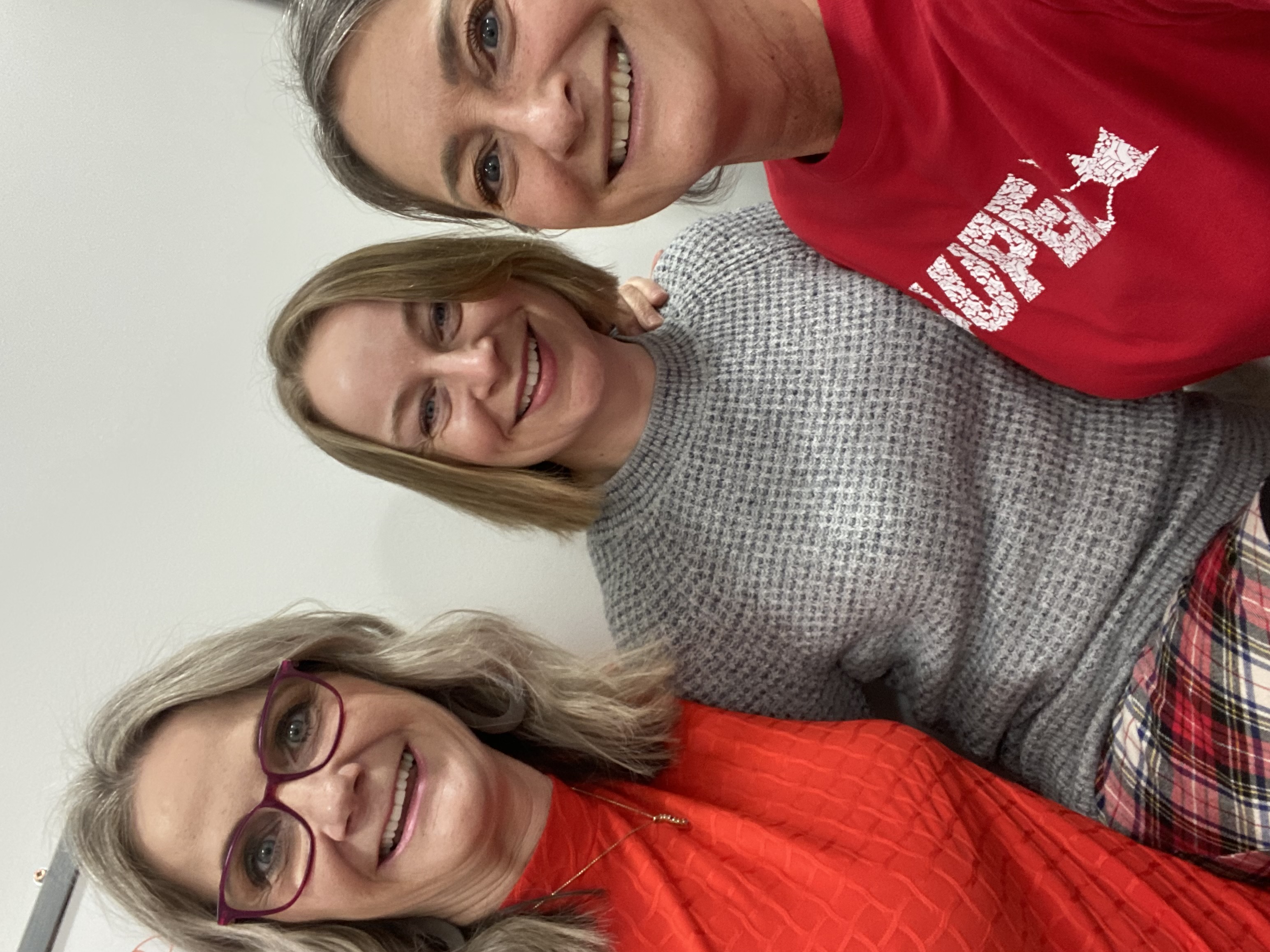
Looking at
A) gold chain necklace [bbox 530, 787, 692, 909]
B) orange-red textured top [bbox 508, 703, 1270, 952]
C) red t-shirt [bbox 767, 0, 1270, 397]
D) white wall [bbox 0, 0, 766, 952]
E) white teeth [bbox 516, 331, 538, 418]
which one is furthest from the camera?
white wall [bbox 0, 0, 766, 952]

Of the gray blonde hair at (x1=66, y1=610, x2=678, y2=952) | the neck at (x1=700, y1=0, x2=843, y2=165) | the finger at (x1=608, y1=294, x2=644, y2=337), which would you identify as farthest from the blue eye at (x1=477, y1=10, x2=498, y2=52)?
the gray blonde hair at (x1=66, y1=610, x2=678, y2=952)

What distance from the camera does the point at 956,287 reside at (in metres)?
1.18

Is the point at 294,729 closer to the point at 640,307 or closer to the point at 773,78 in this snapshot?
the point at 640,307

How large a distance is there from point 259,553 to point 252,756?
46 centimetres

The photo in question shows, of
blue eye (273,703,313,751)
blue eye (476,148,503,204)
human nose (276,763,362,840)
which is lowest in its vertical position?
human nose (276,763,362,840)

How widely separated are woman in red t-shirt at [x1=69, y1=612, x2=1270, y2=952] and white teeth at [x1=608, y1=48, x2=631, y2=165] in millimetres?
722

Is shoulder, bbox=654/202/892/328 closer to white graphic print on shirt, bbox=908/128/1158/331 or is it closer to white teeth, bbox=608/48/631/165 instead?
white graphic print on shirt, bbox=908/128/1158/331

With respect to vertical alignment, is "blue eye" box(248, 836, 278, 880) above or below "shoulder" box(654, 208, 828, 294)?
below

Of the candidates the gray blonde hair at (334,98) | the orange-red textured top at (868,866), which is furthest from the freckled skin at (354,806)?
the gray blonde hair at (334,98)

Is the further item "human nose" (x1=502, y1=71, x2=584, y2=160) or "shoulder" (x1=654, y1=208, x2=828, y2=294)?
"shoulder" (x1=654, y1=208, x2=828, y2=294)

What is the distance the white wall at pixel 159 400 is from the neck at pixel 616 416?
167mm

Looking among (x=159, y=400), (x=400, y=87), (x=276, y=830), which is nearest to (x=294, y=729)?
(x=276, y=830)

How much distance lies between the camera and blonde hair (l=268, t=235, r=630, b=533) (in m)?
1.25

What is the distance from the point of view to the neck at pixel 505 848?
1.17 m
